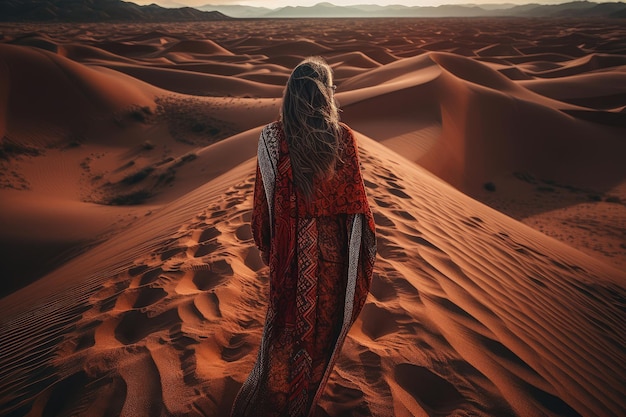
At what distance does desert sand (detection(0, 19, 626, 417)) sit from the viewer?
88.7 inches

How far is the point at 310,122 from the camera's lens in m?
1.64

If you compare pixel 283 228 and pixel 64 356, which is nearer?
pixel 283 228

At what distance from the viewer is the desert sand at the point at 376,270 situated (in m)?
2.25

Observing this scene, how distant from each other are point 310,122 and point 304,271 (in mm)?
707

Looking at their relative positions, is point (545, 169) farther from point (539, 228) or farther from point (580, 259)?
point (580, 259)

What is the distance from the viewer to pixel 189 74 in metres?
22.0

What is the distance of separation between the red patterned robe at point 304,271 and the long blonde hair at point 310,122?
7cm

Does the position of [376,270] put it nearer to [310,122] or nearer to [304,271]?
[304,271]

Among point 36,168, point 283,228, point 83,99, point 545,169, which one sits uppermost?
point 283,228

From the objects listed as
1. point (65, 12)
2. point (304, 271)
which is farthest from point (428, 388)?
point (65, 12)

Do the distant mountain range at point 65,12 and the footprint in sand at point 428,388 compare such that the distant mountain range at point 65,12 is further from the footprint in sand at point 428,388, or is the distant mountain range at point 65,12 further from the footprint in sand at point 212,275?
the footprint in sand at point 428,388

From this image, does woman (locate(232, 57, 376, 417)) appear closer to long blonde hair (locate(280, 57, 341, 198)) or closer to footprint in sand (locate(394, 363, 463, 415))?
long blonde hair (locate(280, 57, 341, 198))

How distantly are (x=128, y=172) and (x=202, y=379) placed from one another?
971cm

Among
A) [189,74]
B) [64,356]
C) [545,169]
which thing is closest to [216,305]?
[64,356]
